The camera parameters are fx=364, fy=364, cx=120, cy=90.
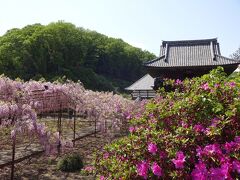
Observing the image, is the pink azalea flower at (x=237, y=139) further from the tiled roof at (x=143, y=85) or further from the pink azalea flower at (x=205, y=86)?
the tiled roof at (x=143, y=85)

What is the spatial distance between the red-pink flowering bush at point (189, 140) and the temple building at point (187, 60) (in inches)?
581

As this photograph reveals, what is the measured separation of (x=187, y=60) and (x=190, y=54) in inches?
52.3

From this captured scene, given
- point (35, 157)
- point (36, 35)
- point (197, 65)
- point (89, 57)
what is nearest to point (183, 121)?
point (35, 157)

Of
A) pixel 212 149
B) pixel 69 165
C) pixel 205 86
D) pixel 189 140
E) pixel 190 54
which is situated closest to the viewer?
pixel 212 149

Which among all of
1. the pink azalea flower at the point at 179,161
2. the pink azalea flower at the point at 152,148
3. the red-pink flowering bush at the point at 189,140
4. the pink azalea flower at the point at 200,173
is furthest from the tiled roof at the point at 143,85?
the pink azalea flower at the point at 200,173

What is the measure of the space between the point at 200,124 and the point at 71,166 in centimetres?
795

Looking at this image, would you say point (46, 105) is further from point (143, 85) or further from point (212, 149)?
point (143, 85)

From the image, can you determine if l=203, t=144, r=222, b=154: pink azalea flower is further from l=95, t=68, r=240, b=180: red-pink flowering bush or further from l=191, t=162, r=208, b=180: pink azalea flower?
l=191, t=162, r=208, b=180: pink azalea flower

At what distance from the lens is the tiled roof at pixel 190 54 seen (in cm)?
Answer: 2244

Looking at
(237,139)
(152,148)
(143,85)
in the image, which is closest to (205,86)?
(237,139)

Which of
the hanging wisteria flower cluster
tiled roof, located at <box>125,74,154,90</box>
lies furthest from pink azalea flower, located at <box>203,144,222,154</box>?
tiled roof, located at <box>125,74,154,90</box>

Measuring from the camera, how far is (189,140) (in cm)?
400

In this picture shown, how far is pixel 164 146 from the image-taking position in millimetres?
4109

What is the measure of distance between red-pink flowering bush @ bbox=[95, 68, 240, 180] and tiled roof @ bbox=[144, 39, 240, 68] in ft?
55.3
